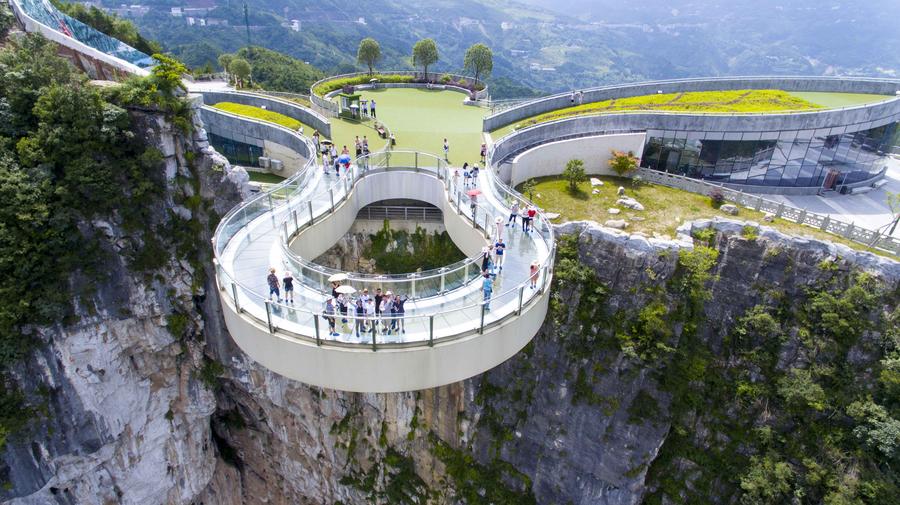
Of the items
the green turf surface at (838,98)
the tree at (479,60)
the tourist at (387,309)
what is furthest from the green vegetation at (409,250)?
the green turf surface at (838,98)

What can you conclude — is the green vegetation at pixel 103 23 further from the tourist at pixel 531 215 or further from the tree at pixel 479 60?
the tourist at pixel 531 215

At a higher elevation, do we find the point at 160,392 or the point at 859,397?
the point at 859,397

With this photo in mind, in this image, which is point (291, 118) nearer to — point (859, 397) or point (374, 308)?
point (374, 308)

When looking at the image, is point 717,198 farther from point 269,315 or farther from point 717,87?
point 269,315

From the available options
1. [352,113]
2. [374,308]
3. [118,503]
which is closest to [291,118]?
[352,113]

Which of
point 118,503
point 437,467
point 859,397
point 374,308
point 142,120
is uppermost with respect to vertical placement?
point 142,120

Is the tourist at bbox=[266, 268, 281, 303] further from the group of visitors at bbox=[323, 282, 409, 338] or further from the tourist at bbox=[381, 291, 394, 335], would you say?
the tourist at bbox=[381, 291, 394, 335]
